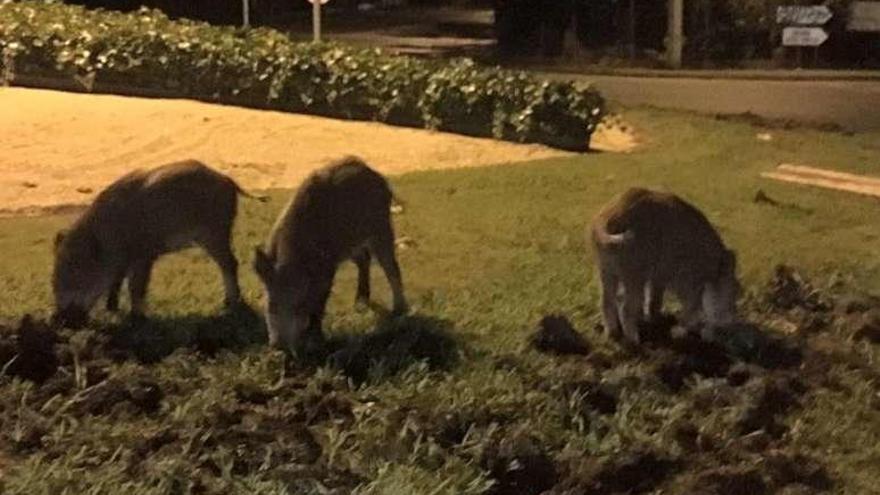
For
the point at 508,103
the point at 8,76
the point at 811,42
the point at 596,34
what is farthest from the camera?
the point at 596,34

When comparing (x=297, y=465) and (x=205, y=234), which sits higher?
(x=205, y=234)

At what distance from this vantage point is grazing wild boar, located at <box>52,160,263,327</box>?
721cm

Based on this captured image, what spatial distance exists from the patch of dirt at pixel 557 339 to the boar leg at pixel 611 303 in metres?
0.15

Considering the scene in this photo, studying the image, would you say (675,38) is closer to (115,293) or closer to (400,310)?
(400,310)

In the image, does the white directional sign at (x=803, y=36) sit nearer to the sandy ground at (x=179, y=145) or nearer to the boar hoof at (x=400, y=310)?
the sandy ground at (x=179, y=145)

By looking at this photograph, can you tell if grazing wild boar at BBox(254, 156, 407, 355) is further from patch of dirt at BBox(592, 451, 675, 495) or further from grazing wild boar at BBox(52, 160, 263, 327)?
patch of dirt at BBox(592, 451, 675, 495)

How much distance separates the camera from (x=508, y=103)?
14117 millimetres

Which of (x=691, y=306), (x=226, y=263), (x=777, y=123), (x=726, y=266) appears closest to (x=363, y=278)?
(x=226, y=263)

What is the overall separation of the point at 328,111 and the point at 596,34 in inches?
488

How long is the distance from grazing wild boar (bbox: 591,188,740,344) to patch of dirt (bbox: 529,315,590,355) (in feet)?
0.66

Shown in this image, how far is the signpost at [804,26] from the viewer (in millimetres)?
23500

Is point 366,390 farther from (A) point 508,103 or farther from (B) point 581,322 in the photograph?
(A) point 508,103

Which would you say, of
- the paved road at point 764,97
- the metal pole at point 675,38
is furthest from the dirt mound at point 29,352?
the metal pole at point 675,38

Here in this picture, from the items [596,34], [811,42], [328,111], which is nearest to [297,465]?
[328,111]
